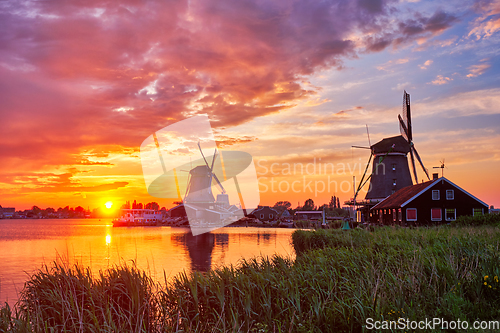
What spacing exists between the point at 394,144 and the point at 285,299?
5052 centimetres

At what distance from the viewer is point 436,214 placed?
39656mm

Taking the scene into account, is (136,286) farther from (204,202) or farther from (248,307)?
(204,202)

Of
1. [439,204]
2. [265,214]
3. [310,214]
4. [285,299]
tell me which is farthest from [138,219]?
[285,299]

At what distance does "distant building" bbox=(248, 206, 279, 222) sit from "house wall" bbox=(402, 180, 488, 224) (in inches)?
3139

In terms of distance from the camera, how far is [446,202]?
39.7 meters

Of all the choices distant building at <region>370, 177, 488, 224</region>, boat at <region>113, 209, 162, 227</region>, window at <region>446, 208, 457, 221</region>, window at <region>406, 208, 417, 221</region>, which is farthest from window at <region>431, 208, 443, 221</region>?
boat at <region>113, 209, 162, 227</region>

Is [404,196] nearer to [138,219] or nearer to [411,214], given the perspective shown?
[411,214]

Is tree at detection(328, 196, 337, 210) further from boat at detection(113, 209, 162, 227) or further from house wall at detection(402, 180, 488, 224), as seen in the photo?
house wall at detection(402, 180, 488, 224)

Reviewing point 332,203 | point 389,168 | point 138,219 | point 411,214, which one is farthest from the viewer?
point 332,203

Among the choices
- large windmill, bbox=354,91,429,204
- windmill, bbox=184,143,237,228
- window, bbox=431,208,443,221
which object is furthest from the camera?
windmill, bbox=184,143,237,228

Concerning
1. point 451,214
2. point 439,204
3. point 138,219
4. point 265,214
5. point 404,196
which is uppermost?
point 404,196

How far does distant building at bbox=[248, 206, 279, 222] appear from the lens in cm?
11775

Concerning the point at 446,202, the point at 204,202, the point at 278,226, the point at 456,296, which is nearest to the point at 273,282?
the point at 456,296

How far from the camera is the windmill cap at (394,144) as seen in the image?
54.1 meters
